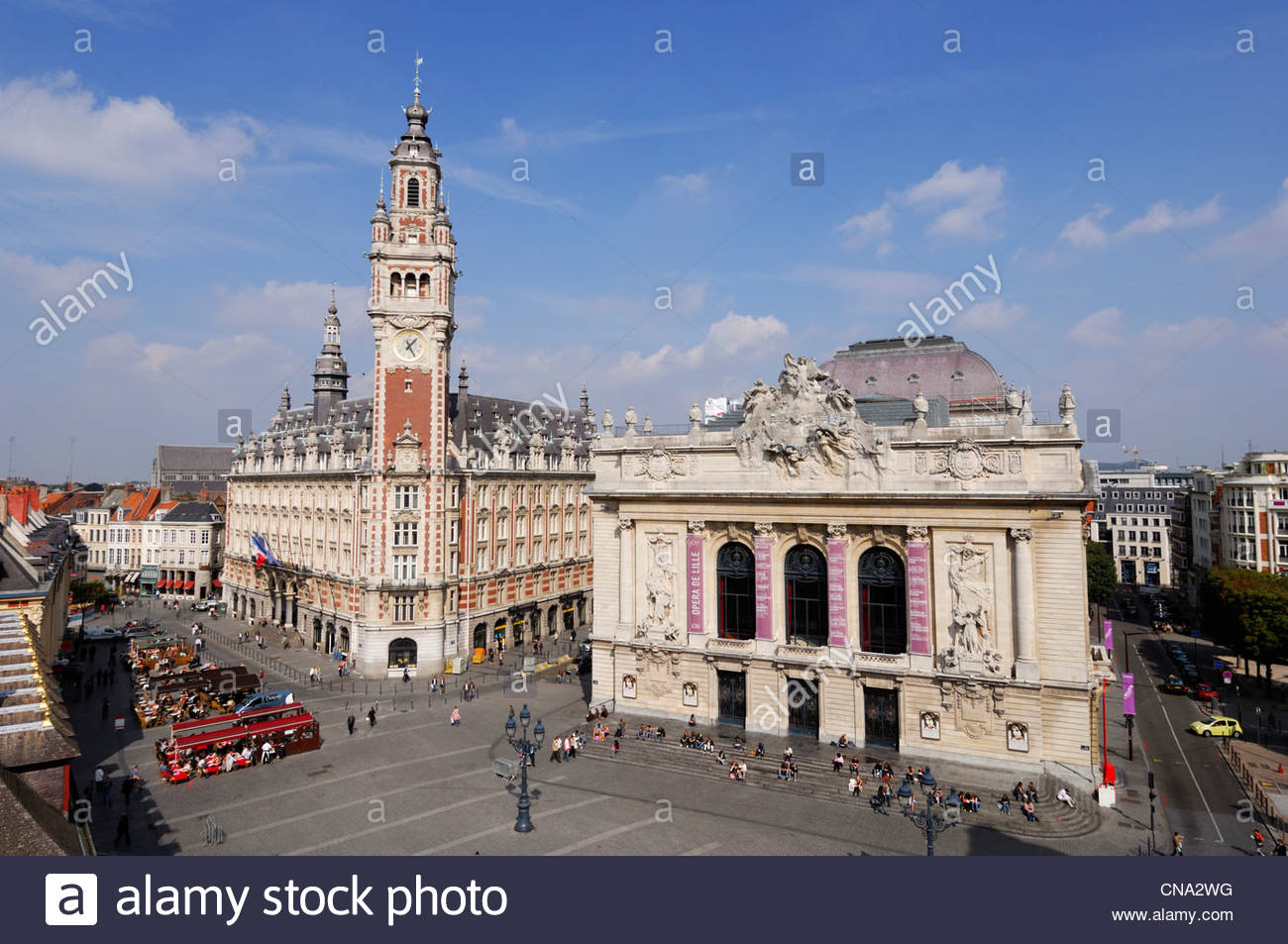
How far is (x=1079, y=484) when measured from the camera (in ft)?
118

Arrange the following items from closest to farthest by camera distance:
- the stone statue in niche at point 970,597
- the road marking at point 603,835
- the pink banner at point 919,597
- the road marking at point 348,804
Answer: the road marking at point 603,835, the road marking at point 348,804, the stone statue in niche at point 970,597, the pink banner at point 919,597

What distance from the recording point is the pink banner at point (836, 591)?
40.3 m

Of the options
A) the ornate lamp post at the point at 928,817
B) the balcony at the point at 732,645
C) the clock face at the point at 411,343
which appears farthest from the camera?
the clock face at the point at 411,343

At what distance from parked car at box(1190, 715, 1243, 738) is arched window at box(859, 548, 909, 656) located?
→ 22103 millimetres

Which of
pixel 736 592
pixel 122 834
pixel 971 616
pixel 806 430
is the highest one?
pixel 806 430

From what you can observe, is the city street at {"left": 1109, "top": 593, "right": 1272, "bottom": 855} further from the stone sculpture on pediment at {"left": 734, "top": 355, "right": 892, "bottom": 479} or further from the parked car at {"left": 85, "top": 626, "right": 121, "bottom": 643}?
the parked car at {"left": 85, "top": 626, "right": 121, "bottom": 643}

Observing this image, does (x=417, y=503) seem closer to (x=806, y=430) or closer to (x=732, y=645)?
(x=732, y=645)

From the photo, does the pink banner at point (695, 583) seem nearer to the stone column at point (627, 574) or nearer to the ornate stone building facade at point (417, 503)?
the stone column at point (627, 574)

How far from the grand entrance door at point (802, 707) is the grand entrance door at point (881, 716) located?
274 centimetres

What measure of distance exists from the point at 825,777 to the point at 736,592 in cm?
1150

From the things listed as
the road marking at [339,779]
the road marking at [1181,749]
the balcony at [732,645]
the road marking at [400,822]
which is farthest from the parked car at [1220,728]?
the road marking at [339,779]

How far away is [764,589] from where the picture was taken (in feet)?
140

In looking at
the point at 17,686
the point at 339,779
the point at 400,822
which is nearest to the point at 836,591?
the point at 400,822

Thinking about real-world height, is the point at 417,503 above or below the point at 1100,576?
above
